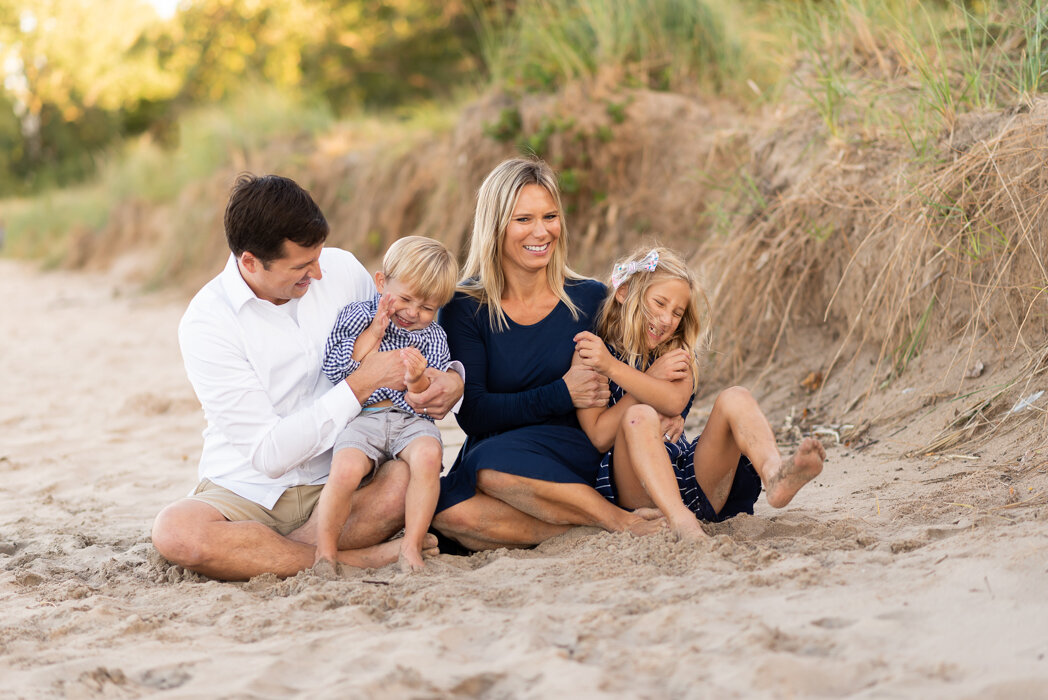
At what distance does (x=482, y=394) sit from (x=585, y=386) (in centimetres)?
39

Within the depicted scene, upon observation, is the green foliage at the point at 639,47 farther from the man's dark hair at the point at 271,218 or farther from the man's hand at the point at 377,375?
the man's hand at the point at 377,375

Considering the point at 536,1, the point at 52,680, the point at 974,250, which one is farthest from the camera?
the point at 536,1

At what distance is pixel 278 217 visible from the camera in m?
3.26

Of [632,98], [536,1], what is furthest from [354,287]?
[536,1]

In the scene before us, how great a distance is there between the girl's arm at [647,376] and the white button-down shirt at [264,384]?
83 cm

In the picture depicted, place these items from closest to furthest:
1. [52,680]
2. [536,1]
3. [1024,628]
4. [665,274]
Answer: [1024,628], [52,680], [665,274], [536,1]

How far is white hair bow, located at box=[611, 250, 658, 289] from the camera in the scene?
3.50 metres

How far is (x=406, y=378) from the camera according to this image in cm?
326

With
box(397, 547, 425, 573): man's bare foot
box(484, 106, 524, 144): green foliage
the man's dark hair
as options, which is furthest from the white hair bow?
box(484, 106, 524, 144): green foliage

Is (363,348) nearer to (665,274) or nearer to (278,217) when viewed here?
(278,217)

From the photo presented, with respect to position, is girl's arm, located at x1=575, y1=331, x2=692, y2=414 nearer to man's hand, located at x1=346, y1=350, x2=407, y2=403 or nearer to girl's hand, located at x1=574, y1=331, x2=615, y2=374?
girl's hand, located at x1=574, y1=331, x2=615, y2=374

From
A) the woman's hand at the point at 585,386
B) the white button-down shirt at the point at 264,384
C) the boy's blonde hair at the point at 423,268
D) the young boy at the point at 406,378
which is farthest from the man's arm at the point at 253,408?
the woman's hand at the point at 585,386

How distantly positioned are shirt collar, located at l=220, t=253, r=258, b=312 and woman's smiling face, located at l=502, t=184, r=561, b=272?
0.96 metres

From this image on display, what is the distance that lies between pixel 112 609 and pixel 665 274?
7.01 ft
